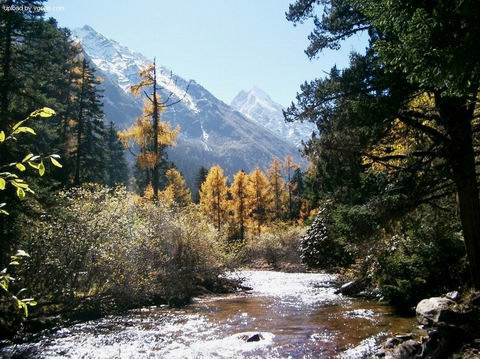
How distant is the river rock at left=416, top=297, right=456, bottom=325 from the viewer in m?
9.29

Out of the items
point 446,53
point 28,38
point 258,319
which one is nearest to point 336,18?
point 446,53

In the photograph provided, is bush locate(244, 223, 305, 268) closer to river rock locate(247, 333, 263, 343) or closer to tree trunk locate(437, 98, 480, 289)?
river rock locate(247, 333, 263, 343)

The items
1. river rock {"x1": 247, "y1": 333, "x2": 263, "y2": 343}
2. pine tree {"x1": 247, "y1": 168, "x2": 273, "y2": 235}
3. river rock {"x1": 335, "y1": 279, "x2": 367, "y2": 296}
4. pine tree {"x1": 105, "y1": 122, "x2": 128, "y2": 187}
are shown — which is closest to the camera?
river rock {"x1": 247, "y1": 333, "x2": 263, "y2": 343}

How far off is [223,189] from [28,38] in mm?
36130

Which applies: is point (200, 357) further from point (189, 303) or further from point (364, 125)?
point (189, 303)

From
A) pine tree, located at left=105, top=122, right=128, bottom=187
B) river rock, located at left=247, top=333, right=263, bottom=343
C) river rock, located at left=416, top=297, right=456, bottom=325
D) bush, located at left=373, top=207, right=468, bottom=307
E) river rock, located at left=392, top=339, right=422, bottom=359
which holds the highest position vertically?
pine tree, located at left=105, top=122, right=128, bottom=187

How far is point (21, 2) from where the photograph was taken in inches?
670

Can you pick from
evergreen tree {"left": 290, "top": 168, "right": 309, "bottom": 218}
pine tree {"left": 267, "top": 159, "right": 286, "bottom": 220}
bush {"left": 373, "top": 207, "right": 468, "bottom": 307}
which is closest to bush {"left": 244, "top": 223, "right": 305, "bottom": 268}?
pine tree {"left": 267, "top": 159, "right": 286, "bottom": 220}

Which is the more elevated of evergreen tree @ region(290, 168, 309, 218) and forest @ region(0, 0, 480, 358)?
evergreen tree @ region(290, 168, 309, 218)

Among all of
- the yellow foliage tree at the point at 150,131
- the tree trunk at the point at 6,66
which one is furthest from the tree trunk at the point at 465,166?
the yellow foliage tree at the point at 150,131

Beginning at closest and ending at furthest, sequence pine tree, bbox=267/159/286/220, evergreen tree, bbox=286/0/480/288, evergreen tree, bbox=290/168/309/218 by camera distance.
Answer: evergreen tree, bbox=286/0/480/288 < pine tree, bbox=267/159/286/220 < evergreen tree, bbox=290/168/309/218

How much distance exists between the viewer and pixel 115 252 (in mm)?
16672

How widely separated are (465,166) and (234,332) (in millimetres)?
7992

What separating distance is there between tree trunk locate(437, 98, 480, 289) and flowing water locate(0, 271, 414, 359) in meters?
2.87
